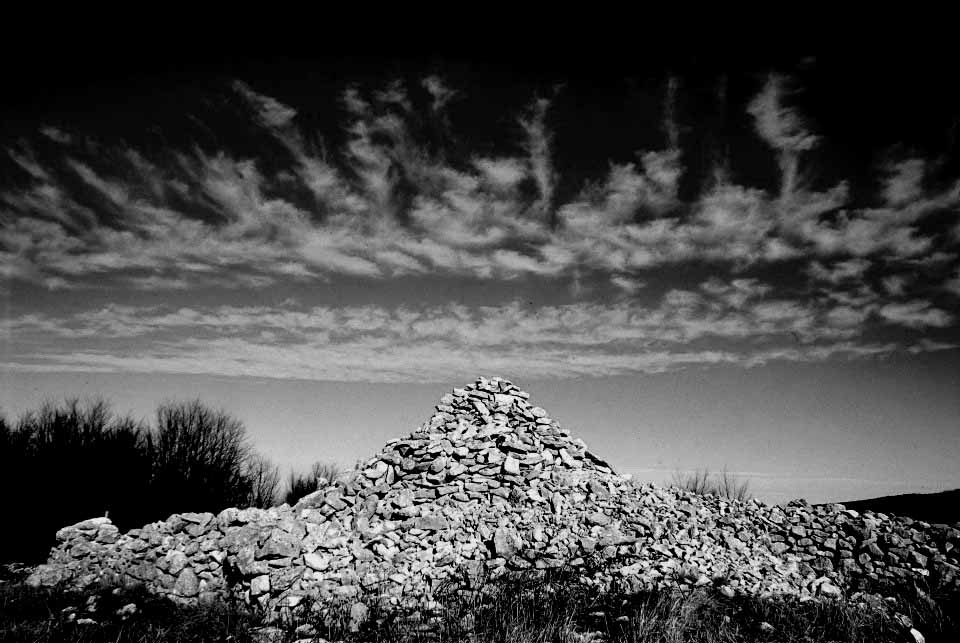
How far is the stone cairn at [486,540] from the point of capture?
371 inches

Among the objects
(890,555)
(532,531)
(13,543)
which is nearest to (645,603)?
(532,531)

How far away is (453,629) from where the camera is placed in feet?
22.8

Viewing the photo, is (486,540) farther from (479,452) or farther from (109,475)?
(109,475)

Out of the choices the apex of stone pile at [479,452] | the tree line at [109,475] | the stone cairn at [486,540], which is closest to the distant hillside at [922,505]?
the stone cairn at [486,540]

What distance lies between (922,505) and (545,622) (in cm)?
2629

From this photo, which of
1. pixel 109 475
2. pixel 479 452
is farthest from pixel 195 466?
pixel 479 452

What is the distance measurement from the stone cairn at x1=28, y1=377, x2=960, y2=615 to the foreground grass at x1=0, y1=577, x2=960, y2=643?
70 centimetres

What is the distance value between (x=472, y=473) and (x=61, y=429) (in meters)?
28.3

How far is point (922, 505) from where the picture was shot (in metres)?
24.1

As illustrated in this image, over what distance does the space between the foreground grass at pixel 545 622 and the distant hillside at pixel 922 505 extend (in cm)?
1373

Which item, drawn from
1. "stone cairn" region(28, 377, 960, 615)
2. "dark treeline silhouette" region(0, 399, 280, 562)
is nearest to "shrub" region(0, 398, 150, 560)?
"dark treeline silhouette" region(0, 399, 280, 562)

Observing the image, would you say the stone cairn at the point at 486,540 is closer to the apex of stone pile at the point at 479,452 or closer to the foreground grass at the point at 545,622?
the apex of stone pile at the point at 479,452

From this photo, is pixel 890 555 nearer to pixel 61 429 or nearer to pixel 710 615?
pixel 710 615

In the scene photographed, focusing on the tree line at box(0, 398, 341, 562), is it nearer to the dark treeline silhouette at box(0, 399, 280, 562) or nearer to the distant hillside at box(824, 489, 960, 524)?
the dark treeline silhouette at box(0, 399, 280, 562)
